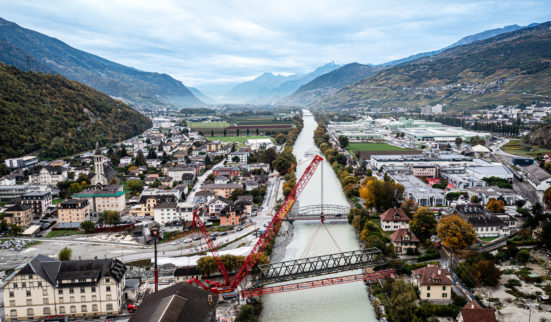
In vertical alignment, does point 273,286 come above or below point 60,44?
Result: below

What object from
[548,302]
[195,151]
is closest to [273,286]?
[548,302]

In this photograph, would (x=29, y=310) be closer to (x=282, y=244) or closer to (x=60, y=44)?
(x=282, y=244)

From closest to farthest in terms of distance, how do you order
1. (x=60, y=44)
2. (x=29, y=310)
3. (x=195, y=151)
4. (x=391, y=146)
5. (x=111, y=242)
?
(x=29, y=310) → (x=111, y=242) → (x=195, y=151) → (x=391, y=146) → (x=60, y=44)

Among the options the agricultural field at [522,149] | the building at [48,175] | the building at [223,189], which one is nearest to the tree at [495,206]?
the building at [223,189]

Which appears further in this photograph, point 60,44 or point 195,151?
point 60,44

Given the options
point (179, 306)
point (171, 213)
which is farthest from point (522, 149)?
point (179, 306)

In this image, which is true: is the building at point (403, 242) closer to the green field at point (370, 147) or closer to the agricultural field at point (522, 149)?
the agricultural field at point (522, 149)
